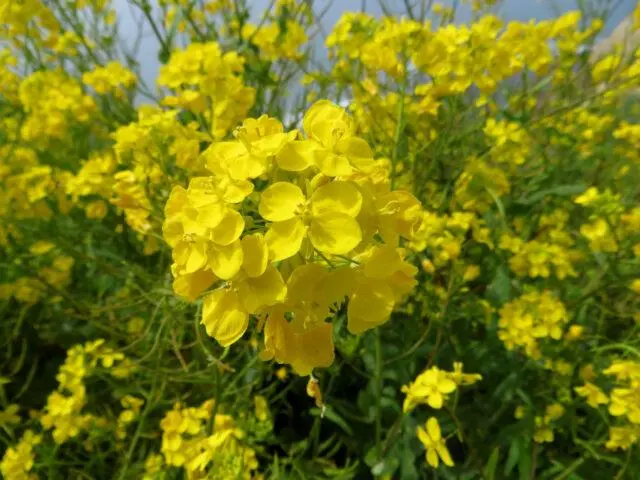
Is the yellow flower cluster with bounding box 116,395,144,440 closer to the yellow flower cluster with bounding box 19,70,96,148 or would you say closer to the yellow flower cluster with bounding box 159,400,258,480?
the yellow flower cluster with bounding box 159,400,258,480

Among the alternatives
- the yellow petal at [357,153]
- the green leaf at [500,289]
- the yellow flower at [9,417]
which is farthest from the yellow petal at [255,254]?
the yellow flower at [9,417]

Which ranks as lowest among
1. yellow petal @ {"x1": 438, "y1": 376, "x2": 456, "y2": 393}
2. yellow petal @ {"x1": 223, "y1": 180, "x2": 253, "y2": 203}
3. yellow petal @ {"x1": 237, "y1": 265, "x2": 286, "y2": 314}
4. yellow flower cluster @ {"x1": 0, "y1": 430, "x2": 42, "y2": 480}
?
yellow flower cluster @ {"x1": 0, "y1": 430, "x2": 42, "y2": 480}

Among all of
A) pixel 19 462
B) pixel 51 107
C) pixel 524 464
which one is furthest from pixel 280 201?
pixel 51 107

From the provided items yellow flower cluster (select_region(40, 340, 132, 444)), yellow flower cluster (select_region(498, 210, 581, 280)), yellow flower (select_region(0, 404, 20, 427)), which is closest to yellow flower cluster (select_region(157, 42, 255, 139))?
yellow flower cluster (select_region(40, 340, 132, 444))

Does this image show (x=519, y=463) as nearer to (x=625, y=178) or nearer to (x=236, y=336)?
(x=236, y=336)

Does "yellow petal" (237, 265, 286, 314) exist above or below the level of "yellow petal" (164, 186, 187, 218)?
below

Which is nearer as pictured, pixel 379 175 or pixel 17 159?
pixel 379 175

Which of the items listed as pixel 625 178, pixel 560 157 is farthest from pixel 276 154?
pixel 625 178
